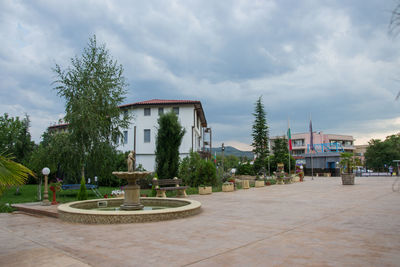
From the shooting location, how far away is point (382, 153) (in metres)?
67.3

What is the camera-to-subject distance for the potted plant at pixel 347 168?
24002mm

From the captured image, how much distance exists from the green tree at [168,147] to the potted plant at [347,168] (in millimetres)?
13602

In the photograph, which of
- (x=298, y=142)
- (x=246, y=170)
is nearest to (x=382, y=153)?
(x=298, y=142)

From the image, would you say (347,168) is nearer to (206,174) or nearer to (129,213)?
(206,174)

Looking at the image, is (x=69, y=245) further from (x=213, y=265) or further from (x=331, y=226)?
(x=331, y=226)

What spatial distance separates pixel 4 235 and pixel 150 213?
3.57 metres

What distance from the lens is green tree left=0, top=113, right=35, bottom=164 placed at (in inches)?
877

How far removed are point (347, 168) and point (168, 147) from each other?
14972mm

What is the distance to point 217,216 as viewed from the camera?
30.5 ft

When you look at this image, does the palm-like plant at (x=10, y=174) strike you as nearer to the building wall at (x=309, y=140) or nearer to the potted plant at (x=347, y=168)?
the potted plant at (x=347, y=168)

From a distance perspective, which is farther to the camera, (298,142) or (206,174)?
(298,142)

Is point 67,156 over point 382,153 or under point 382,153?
under

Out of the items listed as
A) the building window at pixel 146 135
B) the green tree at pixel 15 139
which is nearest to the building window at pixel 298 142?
the building window at pixel 146 135

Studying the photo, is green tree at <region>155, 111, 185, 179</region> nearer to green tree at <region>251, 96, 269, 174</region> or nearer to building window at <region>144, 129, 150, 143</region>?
building window at <region>144, 129, 150, 143</region>
